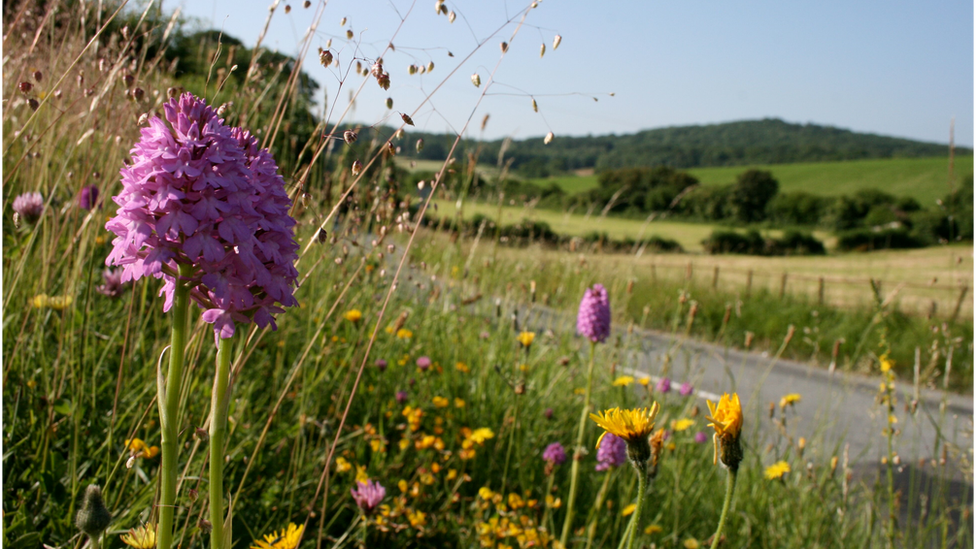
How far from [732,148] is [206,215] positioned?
5868 centimetres

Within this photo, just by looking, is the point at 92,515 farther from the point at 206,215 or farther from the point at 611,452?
the point at 611,452

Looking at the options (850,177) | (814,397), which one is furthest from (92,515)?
(850,177)

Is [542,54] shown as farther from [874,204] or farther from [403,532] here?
[874,204]

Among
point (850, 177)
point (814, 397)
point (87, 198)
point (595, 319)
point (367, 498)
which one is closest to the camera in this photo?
point (367, 498)

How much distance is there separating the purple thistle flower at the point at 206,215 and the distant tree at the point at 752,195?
3256 cm

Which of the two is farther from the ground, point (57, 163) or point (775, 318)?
point (57, 163)

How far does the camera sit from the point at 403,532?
2.14 metres

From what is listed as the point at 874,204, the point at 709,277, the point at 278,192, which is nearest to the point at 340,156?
the point at 278,192

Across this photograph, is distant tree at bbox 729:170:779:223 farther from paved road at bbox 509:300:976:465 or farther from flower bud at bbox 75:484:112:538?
flower bud at bbox 75:484:112:538

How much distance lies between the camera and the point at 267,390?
264 cm

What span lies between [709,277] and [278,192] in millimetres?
14147

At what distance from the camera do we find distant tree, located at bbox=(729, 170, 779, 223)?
103 ft

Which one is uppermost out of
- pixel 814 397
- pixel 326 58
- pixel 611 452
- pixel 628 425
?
pixel 326 58

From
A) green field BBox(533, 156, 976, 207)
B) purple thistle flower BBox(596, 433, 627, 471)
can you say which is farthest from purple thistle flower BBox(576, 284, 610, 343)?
green field BBox(533, 156, 976, 207)
